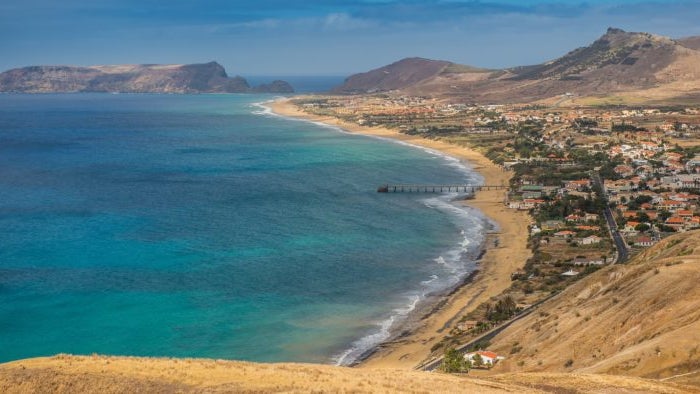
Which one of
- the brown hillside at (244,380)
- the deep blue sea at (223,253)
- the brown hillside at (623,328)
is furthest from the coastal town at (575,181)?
the brown hillside at (244,380)

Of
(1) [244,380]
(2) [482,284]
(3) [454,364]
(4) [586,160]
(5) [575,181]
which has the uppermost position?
(1) [244,380]

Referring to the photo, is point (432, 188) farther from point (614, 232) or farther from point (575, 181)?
point (614, 232)

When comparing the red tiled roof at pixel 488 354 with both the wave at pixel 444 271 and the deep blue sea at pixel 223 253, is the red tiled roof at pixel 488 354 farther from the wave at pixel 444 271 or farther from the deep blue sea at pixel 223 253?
the deep blue sea at pixel 223 253

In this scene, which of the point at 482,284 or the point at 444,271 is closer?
the point at 482,284

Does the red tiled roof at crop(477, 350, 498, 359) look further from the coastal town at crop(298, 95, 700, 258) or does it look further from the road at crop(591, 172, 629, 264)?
the road at crop(591, 172, 629, 264)

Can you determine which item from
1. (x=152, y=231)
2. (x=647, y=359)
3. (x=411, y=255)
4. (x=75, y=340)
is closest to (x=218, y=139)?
(x=152, y=231)

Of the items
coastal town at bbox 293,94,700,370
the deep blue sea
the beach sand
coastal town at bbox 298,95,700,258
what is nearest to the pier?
the beach sand

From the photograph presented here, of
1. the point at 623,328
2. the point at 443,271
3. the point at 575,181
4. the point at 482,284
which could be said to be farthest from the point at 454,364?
the point at 575,181
